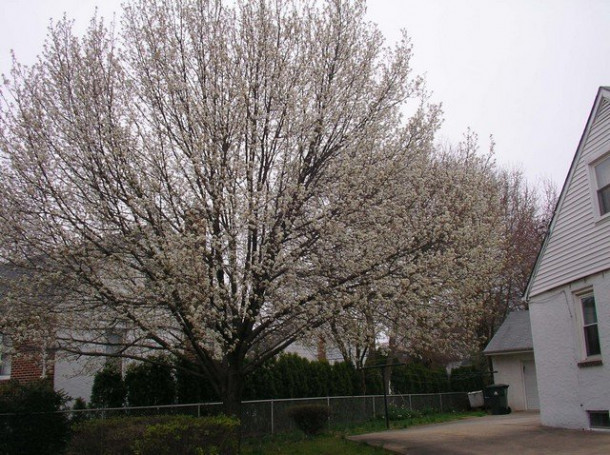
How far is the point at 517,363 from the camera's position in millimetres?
22891

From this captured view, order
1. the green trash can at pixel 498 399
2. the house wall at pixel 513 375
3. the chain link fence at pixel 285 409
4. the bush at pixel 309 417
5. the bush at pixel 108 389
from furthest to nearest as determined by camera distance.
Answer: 1. the house wall at pixel 513 375
2. the green trash can at pixel 498 399
3. the bush at pixel 309 417
4. the bush at pixel 108 389
5. the chain link fence at pixel 285 409

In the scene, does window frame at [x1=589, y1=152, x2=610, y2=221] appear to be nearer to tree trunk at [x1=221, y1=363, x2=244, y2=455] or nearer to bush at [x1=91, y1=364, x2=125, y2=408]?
tree trunk at [x1=221, y1=363, x2=244, y2=455]

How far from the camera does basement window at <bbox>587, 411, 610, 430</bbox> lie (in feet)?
38.5

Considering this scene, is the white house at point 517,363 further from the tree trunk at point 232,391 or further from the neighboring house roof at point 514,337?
the tree trunk at point 232,391

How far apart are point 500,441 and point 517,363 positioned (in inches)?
482

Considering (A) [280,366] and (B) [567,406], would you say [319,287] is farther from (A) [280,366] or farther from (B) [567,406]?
(A) [280,366]

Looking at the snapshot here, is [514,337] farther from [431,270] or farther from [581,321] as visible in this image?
[431,270]

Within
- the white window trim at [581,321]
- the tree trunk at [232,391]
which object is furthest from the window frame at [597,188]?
the tree trunk at [232,391]

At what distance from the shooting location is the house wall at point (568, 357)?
11.7 m

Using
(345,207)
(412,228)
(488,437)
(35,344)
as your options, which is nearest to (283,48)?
(345,207)

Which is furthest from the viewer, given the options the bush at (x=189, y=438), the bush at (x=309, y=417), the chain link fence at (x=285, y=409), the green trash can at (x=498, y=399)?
the green trash can at (x=498, y=399)

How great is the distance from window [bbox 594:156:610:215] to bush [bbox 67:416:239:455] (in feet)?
27.8

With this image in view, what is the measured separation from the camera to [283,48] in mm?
11773

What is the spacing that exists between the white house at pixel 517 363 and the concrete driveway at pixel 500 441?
27.8ft
